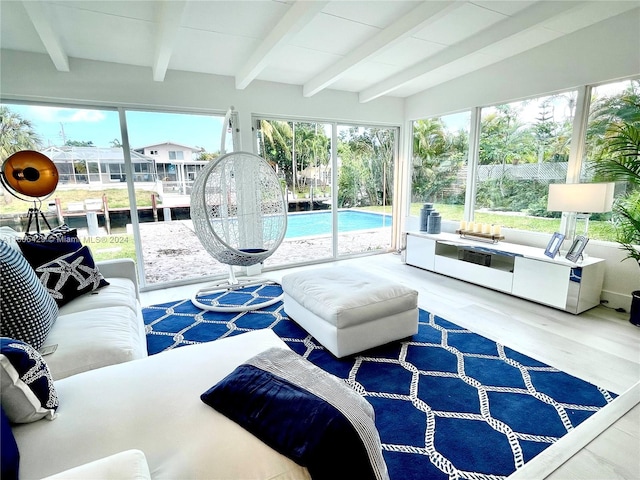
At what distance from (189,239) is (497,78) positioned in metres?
4.24

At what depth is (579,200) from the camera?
2.90 metres

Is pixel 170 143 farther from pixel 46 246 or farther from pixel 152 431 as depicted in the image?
pixel 152 431

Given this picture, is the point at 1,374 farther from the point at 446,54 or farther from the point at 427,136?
the point at 427,136

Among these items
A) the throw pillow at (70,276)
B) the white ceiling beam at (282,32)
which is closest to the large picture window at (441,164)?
the white ceiling beam at (282,32)

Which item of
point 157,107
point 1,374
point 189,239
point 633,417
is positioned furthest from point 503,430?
point 157,107

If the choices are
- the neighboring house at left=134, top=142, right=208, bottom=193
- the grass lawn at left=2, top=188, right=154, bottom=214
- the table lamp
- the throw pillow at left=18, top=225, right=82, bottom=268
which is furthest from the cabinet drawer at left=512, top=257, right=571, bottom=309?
the grass lawn at left=2, top=188, right=154, bottom=214

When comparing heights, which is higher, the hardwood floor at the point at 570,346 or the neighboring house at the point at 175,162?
the neighboring house at the point at 175,162

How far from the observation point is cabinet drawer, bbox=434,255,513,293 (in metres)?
3.49

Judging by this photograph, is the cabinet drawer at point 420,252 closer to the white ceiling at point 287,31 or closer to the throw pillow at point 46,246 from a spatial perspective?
the white ceiling at point 287,31

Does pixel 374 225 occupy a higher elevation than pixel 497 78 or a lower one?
lower

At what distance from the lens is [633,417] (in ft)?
5.70

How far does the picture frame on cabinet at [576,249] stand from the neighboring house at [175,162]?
3.88 metres

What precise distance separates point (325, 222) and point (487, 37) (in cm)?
299

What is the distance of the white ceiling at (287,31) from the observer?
2424 mm
